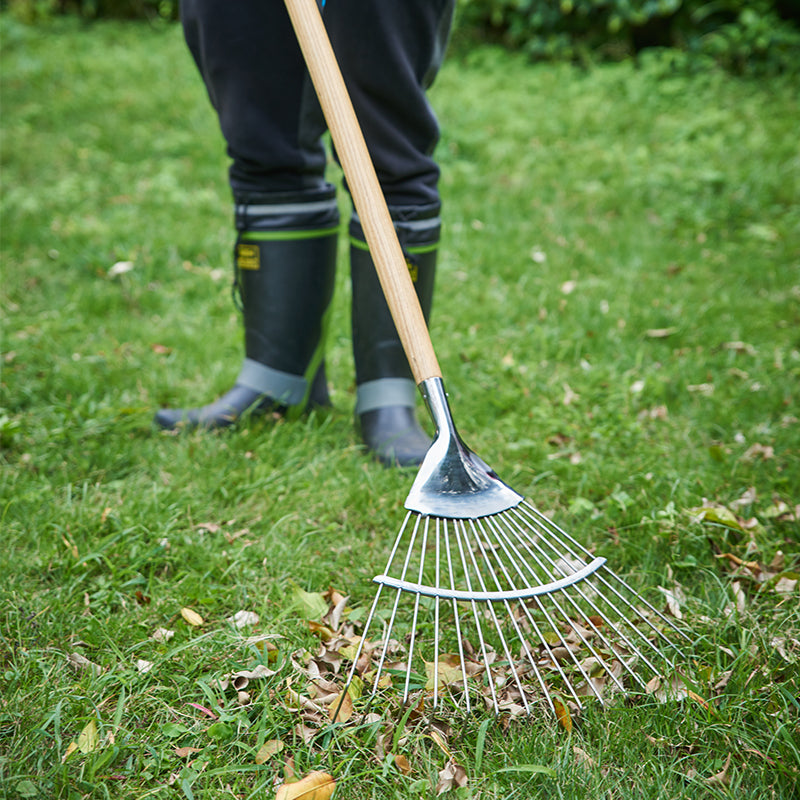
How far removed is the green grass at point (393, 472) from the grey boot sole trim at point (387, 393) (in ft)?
0.49

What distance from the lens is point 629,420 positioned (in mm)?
1984

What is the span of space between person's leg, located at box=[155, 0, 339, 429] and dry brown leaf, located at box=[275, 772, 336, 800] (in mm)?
1042

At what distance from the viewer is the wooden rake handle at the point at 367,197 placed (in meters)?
1.24

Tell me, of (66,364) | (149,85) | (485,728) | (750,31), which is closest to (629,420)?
(485,728)

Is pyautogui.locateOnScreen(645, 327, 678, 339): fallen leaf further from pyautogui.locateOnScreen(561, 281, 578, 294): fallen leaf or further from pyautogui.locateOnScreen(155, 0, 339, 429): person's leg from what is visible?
pyautogui.locateOnScreen(155, 0, 339, 429): person's leg

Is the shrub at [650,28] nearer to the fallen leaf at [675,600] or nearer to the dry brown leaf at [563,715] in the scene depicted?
the fallen leaf at [675,600]

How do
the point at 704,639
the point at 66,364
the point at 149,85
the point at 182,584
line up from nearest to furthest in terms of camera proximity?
1. the point at 704,639
2. the point at 182,584
3. the point at 66,364
4. the point at 149,85

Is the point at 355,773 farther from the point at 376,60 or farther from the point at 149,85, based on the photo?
the point at 149,85

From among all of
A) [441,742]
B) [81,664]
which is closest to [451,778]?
[441,742]

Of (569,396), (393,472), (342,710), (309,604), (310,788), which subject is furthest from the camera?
(569,396)

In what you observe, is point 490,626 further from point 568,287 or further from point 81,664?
point 568,287

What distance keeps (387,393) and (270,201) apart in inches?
22.0

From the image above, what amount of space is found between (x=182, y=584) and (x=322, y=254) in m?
0.91

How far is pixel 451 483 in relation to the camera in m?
1.18
